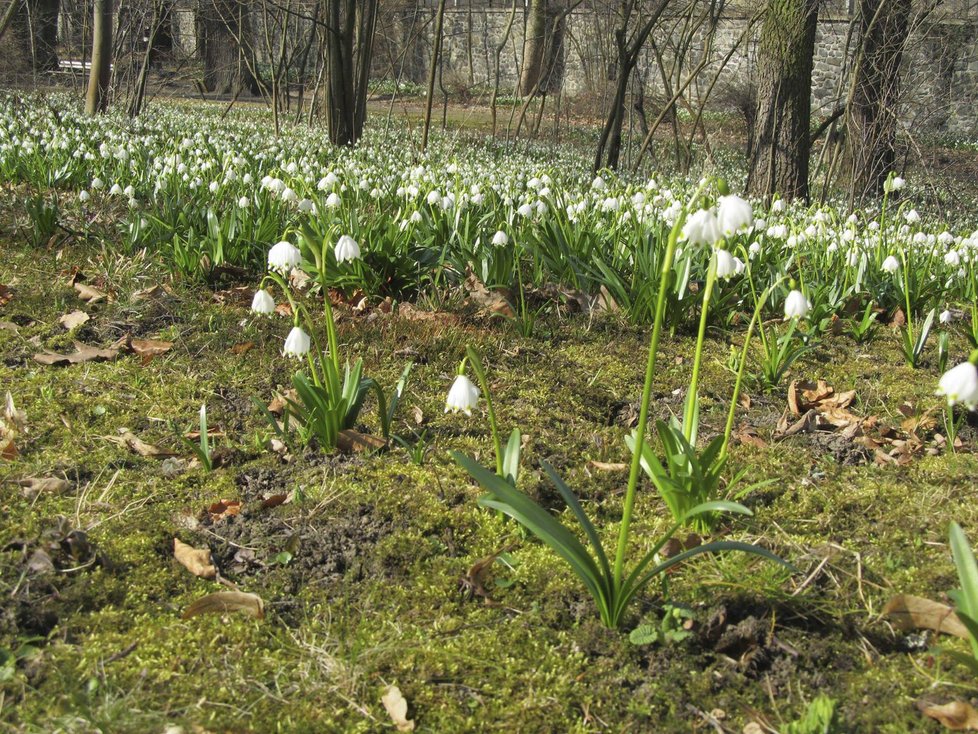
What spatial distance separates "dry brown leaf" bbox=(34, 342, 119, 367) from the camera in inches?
121

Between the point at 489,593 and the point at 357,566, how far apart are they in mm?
331

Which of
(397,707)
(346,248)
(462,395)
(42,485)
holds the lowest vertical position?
(397,707)

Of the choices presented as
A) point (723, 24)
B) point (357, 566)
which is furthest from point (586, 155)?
point (723, 24)

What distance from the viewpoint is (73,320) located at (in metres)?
3.41

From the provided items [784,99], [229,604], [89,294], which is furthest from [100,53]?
Result: [229,604]

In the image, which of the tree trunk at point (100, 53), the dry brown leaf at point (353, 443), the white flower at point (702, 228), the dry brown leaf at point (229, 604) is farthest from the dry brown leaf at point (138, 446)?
the tree trunk at point (100, 53)

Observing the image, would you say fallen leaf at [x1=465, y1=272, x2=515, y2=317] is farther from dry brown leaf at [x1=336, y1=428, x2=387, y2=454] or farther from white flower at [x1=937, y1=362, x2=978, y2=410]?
white flower at [x1=937, y1=362, x2=978, y2=410]

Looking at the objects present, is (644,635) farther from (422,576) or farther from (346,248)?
(346,248)

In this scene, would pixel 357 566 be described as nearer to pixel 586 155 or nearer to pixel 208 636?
pixel 208 636

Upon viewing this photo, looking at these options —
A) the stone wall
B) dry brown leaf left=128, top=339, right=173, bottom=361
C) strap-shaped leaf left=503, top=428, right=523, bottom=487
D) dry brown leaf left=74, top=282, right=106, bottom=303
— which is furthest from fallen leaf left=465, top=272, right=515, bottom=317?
the stone wall

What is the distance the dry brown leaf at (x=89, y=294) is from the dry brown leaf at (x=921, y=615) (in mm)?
3268

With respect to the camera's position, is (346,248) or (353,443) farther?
(346,248)

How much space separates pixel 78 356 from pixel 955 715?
9.69ft

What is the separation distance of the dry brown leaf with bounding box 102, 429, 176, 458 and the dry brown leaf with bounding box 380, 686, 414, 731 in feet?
4.09
